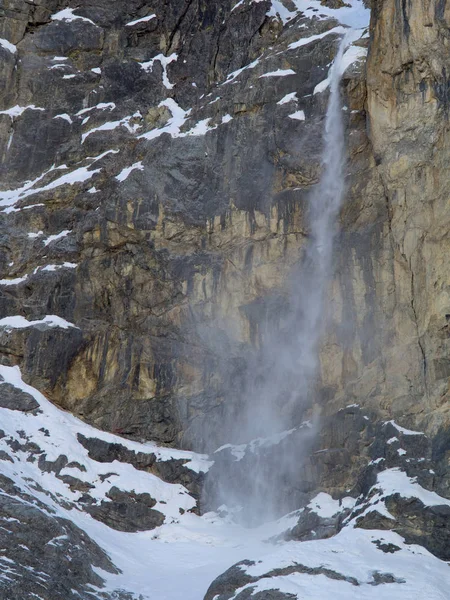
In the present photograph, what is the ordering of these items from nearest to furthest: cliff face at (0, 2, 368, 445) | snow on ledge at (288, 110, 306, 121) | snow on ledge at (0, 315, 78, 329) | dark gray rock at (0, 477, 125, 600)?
1. dark gray rock at (0, 477, 125, 600)
2. cliff face at (0, 2, 368, 445)
3. snow on ledge at (0, 315, 78, 329)
4. snow on ledge at (288, 110, 306, 121)

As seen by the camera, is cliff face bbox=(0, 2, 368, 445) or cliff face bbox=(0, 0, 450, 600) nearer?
cliff face bbox=(0, 0, 450, 600)

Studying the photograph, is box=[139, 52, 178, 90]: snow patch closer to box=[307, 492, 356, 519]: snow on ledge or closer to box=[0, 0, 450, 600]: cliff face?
box=[0, 0, 450, 600]: cliff face

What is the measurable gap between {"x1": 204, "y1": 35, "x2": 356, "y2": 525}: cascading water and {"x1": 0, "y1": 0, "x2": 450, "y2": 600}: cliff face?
0.53m

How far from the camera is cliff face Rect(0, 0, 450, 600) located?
116 ft

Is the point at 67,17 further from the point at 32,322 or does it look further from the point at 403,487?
the point at 403,487

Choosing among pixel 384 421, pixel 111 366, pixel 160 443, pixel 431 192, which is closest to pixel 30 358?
pixel 111 366

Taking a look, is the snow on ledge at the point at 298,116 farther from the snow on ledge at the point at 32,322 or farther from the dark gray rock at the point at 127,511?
the dark gray rock at the point at 127,511

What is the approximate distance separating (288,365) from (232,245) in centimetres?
696

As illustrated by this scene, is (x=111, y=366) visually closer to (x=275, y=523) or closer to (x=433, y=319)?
(x=275, y=523)

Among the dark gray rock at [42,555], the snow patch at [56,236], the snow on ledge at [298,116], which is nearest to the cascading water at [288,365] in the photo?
the snow on ledge at [298,116]

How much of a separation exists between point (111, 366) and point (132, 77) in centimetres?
2047

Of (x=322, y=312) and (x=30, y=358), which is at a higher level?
(x=322, y=312)

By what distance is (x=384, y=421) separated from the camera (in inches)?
1368

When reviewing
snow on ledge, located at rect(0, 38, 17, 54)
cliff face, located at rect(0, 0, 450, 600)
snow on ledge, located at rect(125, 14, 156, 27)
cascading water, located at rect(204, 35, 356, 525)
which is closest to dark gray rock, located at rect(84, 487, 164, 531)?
cliff face, located at rect(0, 0, 450, 600)
